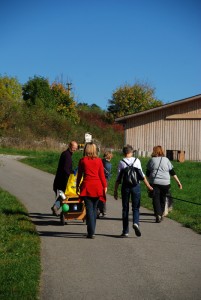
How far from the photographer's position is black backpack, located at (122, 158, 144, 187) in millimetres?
10680

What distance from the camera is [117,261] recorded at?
8461mm

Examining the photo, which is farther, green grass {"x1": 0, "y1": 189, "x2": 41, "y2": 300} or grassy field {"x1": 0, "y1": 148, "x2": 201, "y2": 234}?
grassy field {"x1": 0, "y1": 148, "x2": 201, "y2": 234}

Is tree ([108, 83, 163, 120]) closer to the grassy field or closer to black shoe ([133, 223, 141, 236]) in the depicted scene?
the grassy field

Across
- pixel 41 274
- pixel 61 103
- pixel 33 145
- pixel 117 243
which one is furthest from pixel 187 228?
pixel 61 103

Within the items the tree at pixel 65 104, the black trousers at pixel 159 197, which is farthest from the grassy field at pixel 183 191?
the tree at pixel 65 104

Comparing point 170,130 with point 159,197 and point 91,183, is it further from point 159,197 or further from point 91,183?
point 91,183

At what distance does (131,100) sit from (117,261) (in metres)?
73.7

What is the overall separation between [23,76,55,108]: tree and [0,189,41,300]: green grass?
4457 cm

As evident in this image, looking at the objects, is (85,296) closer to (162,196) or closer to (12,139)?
(162,196)

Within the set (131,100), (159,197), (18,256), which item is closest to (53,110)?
(131,100)

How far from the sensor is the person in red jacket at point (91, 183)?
1047cm

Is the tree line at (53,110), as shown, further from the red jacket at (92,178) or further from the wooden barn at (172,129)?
the red jacket at (92,178)

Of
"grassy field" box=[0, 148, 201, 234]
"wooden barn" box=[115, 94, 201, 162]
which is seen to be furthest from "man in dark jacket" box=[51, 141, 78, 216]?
"wooden barn" box=[115, 94, 201, 162]

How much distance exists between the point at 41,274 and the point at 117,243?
8.30 feet
